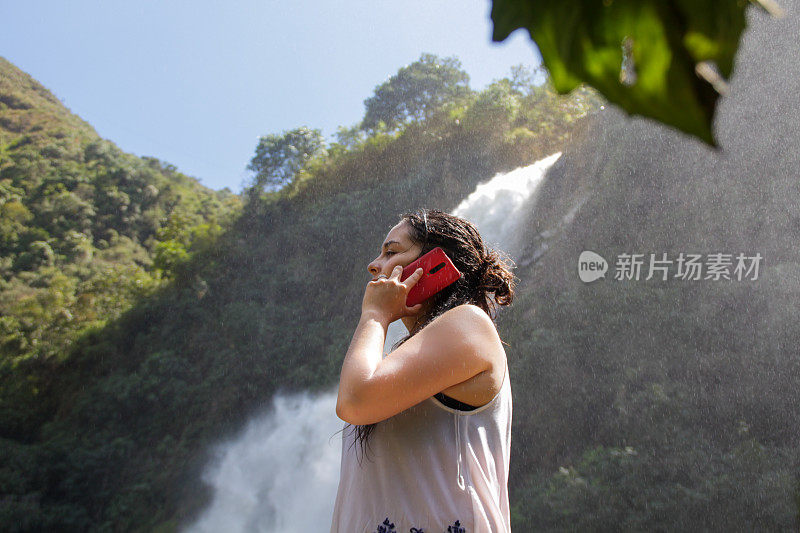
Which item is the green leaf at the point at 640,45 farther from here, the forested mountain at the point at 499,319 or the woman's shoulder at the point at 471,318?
the forested mountain at the point at 499,319

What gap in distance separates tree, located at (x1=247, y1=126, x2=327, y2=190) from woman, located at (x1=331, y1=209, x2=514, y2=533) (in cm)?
1327

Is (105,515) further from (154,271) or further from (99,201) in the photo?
(99,201)

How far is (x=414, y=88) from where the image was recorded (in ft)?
56.1

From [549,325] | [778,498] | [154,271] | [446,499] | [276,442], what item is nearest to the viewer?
[446,499]

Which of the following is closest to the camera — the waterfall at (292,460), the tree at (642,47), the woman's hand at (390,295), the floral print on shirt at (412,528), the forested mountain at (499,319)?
the tree at (642,47)

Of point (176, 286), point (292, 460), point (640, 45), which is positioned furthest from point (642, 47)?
point (176, 286)

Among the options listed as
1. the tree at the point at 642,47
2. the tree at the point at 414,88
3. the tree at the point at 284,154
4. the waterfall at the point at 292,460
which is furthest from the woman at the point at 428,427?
the tree at the point at 414,88

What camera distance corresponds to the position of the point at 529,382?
7758 mm

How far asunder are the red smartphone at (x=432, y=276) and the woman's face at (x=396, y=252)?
50 mm

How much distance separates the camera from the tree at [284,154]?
45.9ft

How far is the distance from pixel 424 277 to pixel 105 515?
8812 millimetres

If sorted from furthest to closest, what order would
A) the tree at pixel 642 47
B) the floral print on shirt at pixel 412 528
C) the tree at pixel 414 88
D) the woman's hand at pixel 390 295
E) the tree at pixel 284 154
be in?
the tree at pixel 414 88 → the tree at pixel 284 154 → the woman's hand at pixel 390 295 → the floral print on shirt at pixel 412 528 → the tree at pixel 642 47

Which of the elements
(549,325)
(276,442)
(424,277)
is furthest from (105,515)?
(424,277)

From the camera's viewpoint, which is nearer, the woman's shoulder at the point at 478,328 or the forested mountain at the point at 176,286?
the woman's shoulder at the point at 478,328
